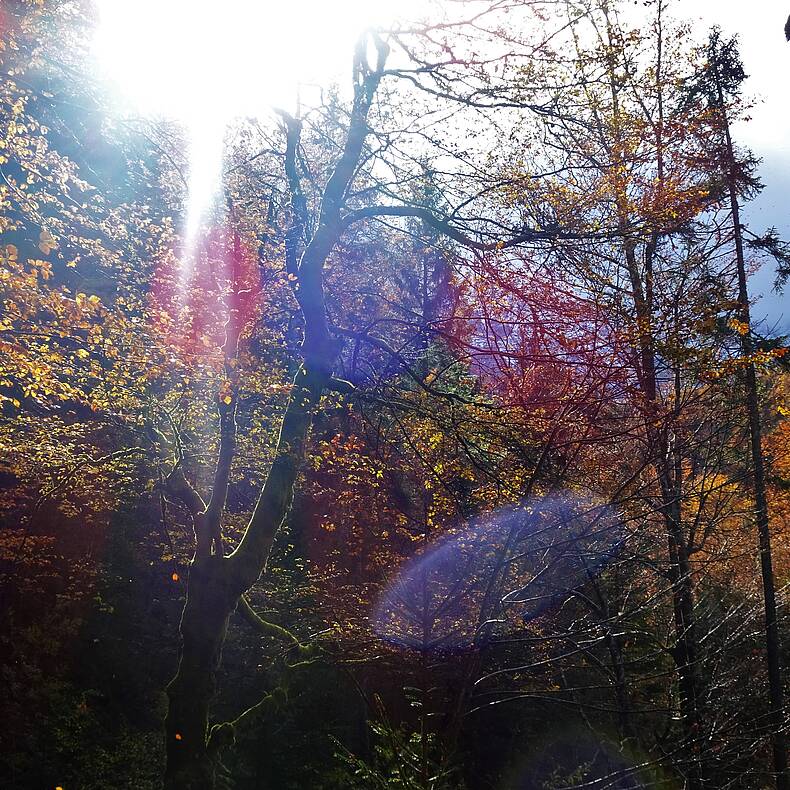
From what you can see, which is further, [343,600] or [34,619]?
[34,619]

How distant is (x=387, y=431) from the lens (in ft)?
25.8

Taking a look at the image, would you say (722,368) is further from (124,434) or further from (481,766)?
(481,766)

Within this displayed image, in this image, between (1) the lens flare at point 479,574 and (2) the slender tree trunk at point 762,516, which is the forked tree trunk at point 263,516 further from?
(2) the slender tree trunk at point 762,516

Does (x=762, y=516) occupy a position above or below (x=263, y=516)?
below

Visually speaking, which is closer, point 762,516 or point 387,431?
point 387,431

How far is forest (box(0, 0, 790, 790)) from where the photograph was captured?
5344 mm

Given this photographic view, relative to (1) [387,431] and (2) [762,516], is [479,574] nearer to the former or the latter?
(1) [387,431]

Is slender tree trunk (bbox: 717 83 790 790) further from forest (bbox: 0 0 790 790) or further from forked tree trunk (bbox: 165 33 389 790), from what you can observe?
forked tree trunk (bbox: 165 33 389 790)

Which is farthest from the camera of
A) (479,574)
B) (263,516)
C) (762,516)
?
(762,516)

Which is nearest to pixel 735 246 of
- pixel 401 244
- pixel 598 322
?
pixel 401 244

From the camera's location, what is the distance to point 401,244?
35.9 ft

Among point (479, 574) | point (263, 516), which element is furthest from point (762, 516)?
point (263, 516)

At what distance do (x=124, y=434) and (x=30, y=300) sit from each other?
5.35 metres

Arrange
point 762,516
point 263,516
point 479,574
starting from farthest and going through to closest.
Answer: point 762,516 → point 479,574 → point 263,516
